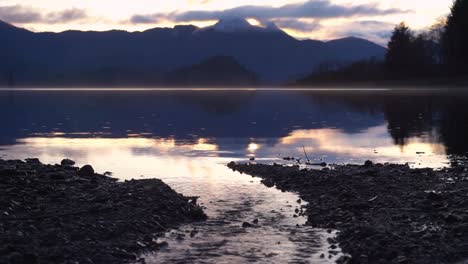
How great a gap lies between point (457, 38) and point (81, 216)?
164 meters

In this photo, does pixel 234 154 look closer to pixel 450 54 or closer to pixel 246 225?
pixel 246 225

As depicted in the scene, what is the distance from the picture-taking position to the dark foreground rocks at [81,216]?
15.1 meters

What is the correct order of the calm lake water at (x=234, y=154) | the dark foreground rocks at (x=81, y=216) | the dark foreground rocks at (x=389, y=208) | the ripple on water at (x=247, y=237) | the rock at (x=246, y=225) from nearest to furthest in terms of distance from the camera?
the dark foreground rocks at (x=81, y=216)
the dark foreground rocks at (x=389, y=208)
the ripple on water at (x=247, y=237)
the calm lake water at (x=234, y=154)
the rock at (x=246, y=225)

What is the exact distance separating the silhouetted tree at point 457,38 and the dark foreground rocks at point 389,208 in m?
146

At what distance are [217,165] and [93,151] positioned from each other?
39.9 ft

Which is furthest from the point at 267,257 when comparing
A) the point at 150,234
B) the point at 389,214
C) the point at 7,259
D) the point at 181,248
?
the point at 7,259

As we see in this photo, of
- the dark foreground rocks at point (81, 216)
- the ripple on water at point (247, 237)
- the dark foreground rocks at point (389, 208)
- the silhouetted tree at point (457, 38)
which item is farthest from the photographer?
the silhouetted tree at point (457, 38)

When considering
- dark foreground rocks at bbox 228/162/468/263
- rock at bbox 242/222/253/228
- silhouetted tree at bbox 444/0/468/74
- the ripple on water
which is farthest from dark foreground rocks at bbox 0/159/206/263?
silhouetted tree at bbox 444/0/468/74

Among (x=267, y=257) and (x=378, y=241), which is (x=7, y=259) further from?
(x=378, y=241)

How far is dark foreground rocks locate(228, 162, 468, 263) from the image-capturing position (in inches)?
618

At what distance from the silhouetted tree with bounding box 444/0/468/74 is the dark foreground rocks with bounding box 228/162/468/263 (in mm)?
145629

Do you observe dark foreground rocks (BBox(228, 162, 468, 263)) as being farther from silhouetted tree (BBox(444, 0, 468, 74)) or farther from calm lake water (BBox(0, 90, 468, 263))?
silhouetted tree (BBox(444, 0, 468, 74))

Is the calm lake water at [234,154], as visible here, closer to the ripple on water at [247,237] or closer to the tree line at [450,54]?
the ripple on water at [247,237]

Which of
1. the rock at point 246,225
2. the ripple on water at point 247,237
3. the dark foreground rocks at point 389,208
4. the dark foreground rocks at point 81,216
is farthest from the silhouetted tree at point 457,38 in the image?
the rock at point 246,225
